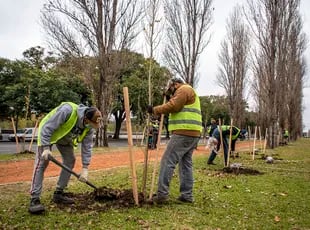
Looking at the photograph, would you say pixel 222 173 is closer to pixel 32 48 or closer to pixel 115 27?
pixel 115 27

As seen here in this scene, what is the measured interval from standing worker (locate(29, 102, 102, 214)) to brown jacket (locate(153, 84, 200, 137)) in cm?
93

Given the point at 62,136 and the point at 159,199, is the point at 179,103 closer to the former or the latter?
the point at 159,199

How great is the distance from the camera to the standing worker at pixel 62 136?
4.62 metres

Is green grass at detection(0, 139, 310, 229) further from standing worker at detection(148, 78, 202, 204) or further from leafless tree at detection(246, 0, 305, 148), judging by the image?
leafless tree at detection(246, 0, 305, 148)

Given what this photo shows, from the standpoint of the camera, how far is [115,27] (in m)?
19.0

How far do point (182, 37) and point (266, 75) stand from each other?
779 centimetres

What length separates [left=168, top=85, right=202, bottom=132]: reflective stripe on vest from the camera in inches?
213

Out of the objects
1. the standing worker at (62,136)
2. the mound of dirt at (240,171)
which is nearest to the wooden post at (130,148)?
the standing worker at (62,136)

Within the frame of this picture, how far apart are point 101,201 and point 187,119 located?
183 centimetres

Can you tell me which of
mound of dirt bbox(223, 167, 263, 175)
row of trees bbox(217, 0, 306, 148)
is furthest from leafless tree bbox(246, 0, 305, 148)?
mound of dirt bbox(223, 167, 263, 175)

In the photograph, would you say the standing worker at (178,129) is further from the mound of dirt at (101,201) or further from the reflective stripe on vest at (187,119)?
the mound of dirt at (101,201)

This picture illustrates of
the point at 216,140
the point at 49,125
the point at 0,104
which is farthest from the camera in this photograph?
the point at 0,104

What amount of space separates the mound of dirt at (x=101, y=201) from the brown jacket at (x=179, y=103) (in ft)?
4.18

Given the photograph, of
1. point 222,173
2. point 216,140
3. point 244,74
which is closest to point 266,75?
point 244,74
